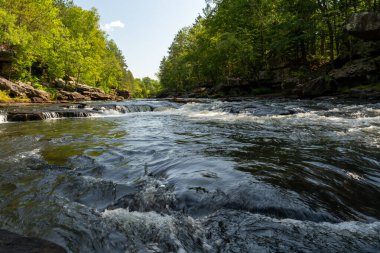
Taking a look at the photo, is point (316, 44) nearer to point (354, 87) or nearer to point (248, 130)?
point (354, 87)

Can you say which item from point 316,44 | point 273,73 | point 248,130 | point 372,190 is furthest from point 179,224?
point 316,44

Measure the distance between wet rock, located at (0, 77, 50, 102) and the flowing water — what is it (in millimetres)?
20629

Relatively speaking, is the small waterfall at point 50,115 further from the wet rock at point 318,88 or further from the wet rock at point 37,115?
the wet rock at point 318,88

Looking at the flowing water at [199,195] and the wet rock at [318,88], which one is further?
the wet rock at [318,88]

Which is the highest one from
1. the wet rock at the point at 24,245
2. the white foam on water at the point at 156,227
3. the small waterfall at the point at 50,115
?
the small waterfall at the point at 50,115

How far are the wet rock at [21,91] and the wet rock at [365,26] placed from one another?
2712 cm

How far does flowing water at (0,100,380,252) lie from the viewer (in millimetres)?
3092

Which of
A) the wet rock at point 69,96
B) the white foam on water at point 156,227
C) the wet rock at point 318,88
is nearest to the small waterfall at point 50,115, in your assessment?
the wet rock at point 69,96

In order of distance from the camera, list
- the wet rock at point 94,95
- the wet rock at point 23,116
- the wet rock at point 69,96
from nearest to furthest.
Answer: the wet rock at point 23,116
the wet rock at point 69,96
the wet rock at point 94,95

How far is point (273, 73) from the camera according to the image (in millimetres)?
30406

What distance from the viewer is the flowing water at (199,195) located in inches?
122

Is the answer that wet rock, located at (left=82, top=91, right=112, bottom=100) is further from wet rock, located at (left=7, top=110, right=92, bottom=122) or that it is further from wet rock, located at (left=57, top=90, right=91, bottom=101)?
wet rock, located at (left=7, top=110, right=92, bottom=122)

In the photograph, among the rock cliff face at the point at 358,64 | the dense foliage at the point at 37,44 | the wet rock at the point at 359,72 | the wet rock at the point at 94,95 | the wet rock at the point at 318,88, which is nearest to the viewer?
the rock cliff face at the point at 358,64

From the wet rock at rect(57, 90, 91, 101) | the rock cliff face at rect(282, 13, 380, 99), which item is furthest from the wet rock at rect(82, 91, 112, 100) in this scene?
the rock cliff face at rect(282, 13, 380, 99)
